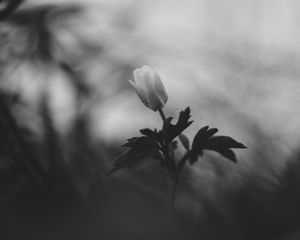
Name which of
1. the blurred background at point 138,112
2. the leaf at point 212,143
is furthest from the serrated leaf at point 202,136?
the blurred background at point 138,112

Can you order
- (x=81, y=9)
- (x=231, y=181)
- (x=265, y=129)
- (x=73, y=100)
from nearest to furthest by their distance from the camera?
1. (x=231, y=181)
2. (x=265, y=129)
3. (x=73, y=100)
4. (x=81, y=9)

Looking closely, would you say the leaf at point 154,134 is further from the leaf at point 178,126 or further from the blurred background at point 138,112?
the blurred background at point 138,112

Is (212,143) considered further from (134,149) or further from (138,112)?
(138,112)

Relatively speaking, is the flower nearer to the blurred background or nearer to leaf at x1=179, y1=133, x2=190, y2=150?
leaf at x1=179, y1=133, x2=190, y2=150

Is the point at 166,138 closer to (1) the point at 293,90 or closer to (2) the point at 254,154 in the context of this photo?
(2) the point at 254,154

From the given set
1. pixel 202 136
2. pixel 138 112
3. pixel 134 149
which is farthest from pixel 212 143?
pixel 138 112

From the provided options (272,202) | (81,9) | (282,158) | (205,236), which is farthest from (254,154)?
(81,9)
